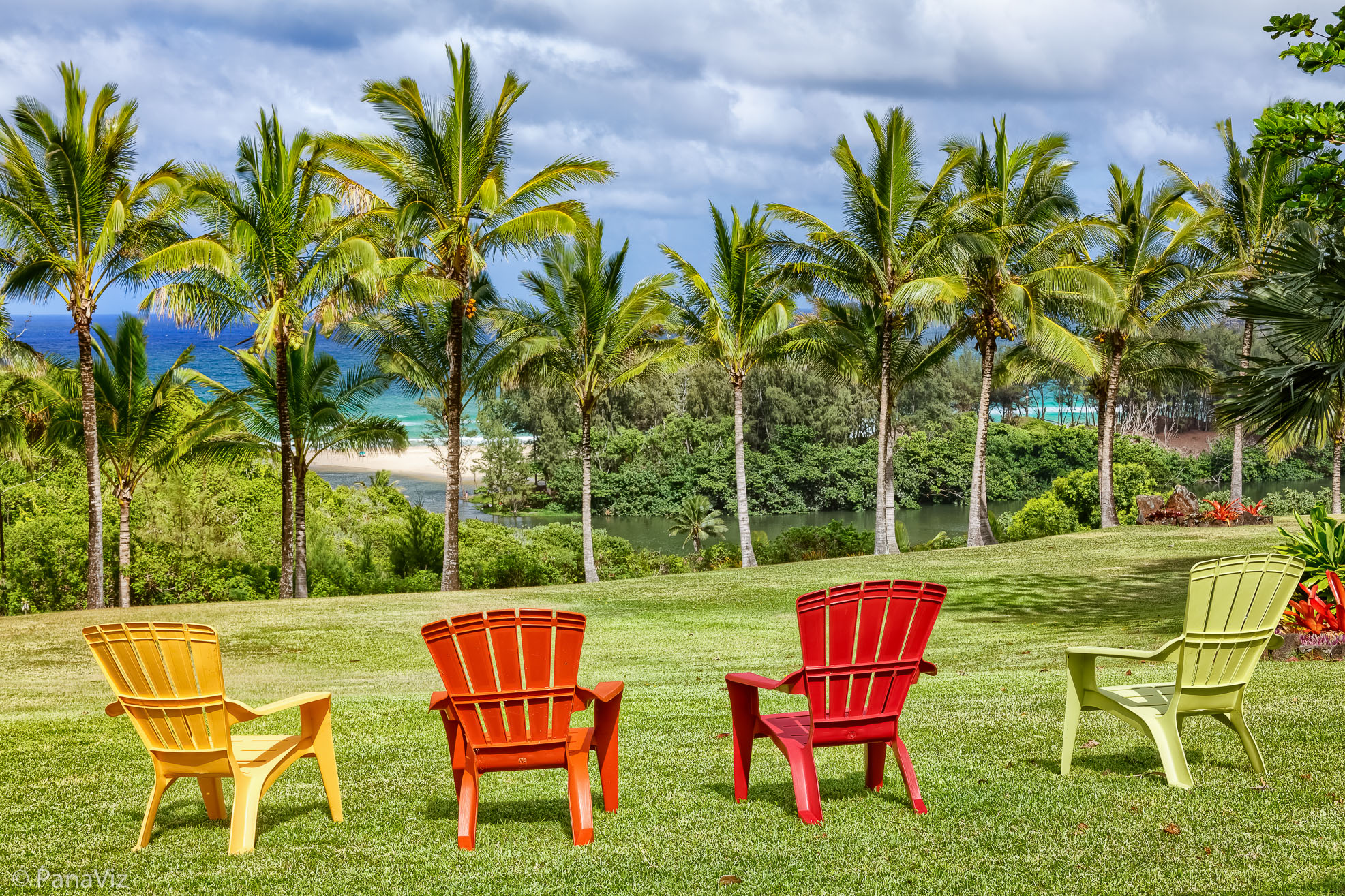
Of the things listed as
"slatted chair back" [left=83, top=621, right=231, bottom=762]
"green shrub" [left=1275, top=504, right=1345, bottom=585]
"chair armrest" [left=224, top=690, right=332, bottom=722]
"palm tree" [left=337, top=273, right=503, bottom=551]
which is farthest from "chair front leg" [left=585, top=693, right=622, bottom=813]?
"palm tree" [left=337, top=273, right=503, bottom=551]

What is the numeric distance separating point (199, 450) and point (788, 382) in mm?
37561

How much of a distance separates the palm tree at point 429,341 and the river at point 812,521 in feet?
56.3

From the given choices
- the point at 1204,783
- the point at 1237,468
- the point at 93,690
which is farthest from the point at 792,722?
the point at 1237,468

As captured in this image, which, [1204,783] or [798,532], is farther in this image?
[798,532]

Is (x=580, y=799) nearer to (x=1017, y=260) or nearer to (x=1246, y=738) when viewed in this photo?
(x=1246, y=738)

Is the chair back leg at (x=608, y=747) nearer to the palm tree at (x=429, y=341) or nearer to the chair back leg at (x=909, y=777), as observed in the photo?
the chair back leg at (x=909, y=777)

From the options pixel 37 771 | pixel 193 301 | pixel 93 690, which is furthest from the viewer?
pixel 193 301

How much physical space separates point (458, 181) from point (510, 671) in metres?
17.4

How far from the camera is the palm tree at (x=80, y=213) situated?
674 inches

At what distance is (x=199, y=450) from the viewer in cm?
2227

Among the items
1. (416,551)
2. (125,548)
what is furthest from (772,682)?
(416,551)

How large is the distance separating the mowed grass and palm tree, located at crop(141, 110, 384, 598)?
1062 centimetres

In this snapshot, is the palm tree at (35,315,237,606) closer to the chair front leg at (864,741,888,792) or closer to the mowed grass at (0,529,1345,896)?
the mowed grass at (0,529,1345,896)

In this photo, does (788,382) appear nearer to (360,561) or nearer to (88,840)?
(360,561)
